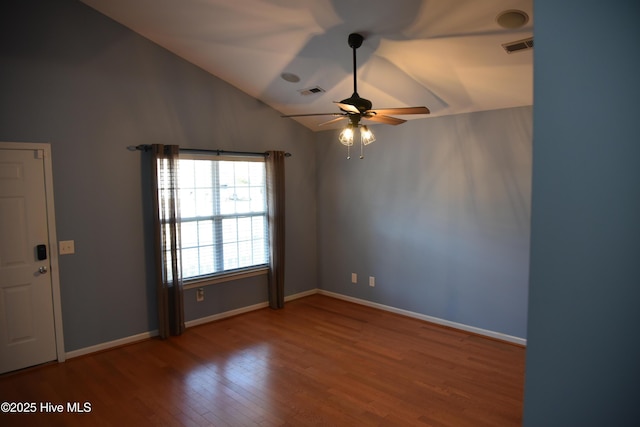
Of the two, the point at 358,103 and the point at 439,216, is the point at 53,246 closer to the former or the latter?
the point at 358,103

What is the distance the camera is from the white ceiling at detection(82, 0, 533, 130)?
112 inches

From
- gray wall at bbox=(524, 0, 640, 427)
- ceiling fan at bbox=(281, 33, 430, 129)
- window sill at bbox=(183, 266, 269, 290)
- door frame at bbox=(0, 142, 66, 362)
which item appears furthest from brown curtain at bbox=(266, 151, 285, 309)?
gray wall at bbox=(524, 0, 640, 427)

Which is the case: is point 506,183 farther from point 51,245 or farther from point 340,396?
point 51,245

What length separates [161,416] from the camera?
2.88 metres

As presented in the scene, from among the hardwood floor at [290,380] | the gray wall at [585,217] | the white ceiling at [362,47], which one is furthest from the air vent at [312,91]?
the gray wall at [585,217]

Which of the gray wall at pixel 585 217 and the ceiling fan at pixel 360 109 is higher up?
the ceiling fan at pixel 360 109

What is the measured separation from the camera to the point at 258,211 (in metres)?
5.32

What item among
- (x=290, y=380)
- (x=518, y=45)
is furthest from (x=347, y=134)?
(x=290, y=380)

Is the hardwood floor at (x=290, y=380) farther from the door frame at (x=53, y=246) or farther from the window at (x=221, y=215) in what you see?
the window at (x=221, y=215)

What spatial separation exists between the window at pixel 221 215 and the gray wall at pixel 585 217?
4.00 metres

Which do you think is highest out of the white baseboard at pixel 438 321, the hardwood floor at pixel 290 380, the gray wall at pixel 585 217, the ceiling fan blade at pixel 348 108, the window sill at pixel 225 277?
the ceiling fan blade at pixel 348 108

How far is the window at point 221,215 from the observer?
15.2 feet

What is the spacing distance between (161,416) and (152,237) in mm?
2062

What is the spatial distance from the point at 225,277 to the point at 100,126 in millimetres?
2263
